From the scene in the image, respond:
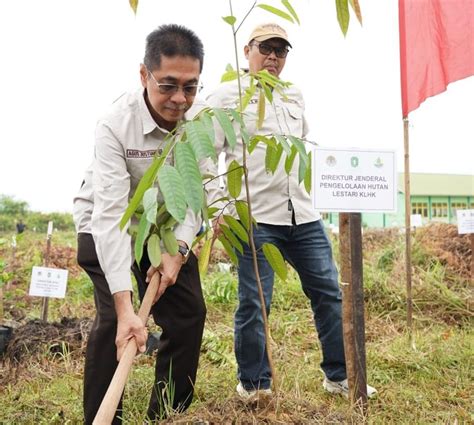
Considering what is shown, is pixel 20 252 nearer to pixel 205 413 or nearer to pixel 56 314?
pixel 56 314

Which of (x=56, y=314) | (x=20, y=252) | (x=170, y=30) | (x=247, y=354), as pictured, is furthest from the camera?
(x=20, y=252)

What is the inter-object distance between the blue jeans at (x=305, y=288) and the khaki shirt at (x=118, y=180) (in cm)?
51

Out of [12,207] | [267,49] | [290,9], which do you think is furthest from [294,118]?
[12,207]

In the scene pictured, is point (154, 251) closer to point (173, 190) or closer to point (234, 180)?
point (234, 180)

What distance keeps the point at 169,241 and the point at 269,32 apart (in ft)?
4.08

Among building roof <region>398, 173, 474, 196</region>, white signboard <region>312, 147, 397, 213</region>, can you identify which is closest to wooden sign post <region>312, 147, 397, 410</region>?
white signboard <region>312, 147, 397, 213</region>

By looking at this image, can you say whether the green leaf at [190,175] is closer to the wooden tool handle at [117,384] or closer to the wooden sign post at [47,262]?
the wooden tool handle at [117,384]

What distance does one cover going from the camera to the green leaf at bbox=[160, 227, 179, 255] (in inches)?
69.8

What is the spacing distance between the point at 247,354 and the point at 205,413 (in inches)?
35.9

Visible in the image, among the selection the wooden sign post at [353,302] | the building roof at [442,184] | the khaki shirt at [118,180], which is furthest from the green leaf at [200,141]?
the building roof at [442,184]

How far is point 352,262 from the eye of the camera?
2.28 metres

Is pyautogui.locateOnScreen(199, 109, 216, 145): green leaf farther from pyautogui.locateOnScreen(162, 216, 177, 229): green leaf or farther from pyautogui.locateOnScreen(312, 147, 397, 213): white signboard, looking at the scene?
pyautogui.locateOnScreen(312, 147, 397, 213): white signboard

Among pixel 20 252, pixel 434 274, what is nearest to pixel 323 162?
pixel 434 274

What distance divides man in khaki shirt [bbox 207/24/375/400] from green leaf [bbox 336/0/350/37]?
1303 millimetres
